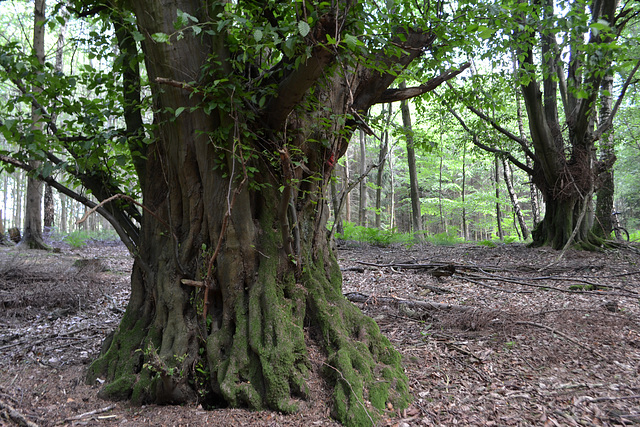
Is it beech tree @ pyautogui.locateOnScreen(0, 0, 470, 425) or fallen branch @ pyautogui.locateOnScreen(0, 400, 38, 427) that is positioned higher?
beech tree @ pyautogui.locateOnScreen(0, 0, 470, 425)

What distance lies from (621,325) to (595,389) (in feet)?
5.16

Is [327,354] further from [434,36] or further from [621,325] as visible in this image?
[621,325]

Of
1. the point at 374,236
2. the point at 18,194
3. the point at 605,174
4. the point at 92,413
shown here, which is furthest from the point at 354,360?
the point at 18,194

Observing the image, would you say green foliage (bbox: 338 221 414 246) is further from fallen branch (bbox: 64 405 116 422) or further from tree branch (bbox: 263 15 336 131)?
fallen branch (bbox: 64 405 116 422)

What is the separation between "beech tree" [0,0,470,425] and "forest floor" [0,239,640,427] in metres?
0.23

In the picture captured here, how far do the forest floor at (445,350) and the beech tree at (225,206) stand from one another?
0.76 feet

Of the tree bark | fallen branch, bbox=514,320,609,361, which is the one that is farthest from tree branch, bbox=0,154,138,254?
the tree bark

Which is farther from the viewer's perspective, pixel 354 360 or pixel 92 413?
pixel 354 360

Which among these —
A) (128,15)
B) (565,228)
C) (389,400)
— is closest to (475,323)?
(389,400)

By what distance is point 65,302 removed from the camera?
5.27 m

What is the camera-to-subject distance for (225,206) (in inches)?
118

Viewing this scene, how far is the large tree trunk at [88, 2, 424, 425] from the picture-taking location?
8.76ft

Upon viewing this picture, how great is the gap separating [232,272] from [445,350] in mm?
2152

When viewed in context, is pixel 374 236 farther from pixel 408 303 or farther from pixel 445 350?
pixel 445 350
